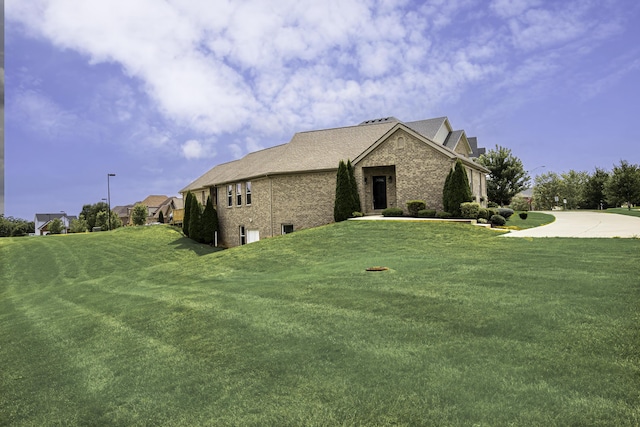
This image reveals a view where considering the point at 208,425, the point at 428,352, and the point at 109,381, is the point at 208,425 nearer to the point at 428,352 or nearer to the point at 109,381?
the point at 109,381

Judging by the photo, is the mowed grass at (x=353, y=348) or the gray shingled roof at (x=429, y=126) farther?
the gray shingled roof at (x=429, y=126)

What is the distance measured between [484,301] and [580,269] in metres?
4.15

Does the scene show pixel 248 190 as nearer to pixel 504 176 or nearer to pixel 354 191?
pixel 354 191

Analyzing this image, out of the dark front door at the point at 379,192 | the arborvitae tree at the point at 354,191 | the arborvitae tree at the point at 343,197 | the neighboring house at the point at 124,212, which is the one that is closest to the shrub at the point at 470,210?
the dark front door at the point at 379,192

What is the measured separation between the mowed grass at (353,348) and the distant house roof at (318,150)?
18045 millimetres

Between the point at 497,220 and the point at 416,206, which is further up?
the point at 416,206

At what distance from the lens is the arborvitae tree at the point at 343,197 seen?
2798 centimetres

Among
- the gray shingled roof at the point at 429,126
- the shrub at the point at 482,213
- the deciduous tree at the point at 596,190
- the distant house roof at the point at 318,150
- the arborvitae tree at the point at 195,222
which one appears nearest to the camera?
the shrub at the point at 482,213

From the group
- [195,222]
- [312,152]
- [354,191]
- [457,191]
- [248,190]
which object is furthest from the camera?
[195,222]

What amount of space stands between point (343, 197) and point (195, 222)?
50.8ft

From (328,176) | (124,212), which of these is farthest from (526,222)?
(124,212)

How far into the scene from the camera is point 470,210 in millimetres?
24031

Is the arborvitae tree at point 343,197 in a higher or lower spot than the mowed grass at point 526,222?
higher

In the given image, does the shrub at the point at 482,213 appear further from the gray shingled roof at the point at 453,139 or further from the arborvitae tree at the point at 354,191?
the gray shingled roof at the point at 453,139
